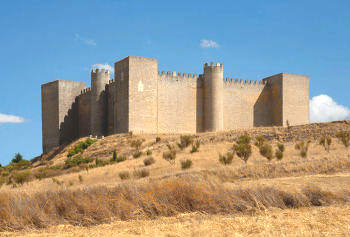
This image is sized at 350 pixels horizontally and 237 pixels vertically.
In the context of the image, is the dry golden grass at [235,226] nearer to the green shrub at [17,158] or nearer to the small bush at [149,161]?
the small bush at [149,161]

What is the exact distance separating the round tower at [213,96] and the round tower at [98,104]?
285 inches

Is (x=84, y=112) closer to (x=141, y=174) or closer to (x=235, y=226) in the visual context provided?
(x=141, y=174)

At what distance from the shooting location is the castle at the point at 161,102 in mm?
26609

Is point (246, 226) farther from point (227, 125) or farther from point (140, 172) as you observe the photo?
point (227, 125)

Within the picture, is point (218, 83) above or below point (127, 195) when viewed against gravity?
above

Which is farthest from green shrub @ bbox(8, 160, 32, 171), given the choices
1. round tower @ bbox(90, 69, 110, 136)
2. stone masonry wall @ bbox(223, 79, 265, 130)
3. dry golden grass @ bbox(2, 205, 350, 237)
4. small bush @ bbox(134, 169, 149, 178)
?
dry golden grass @ bbox(2, 205, 350, 237)

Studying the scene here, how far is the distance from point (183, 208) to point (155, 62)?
21722 millimetres

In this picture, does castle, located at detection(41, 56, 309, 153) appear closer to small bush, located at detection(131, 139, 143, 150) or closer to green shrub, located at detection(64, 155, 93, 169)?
small bush, located at detection(131, 139, 143, 150)

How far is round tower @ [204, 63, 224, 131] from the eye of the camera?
2852cm

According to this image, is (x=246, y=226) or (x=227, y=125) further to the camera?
(x=227, y=125)

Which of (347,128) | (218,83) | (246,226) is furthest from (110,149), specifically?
(246,226)

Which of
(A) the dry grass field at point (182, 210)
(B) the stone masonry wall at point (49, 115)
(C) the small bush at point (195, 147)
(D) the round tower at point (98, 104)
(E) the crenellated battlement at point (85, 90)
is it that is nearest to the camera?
(A) the dry grass field at point (182, 210)

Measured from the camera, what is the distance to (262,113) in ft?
108

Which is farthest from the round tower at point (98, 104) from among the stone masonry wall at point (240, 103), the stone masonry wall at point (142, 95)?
the stone masonry wall at point (240, 103)
